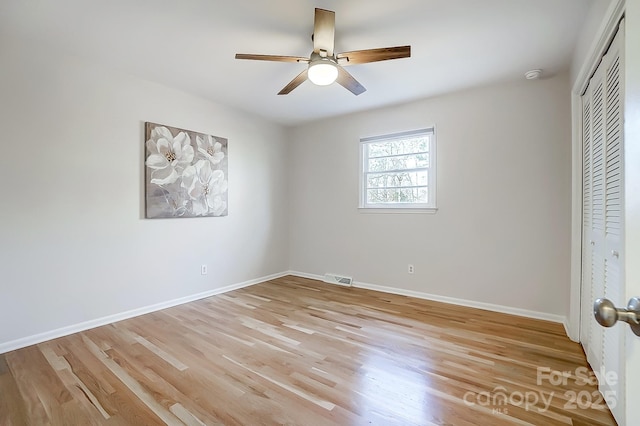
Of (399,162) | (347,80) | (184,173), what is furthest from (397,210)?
(184,173)

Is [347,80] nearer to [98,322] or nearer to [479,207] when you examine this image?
[479,207]

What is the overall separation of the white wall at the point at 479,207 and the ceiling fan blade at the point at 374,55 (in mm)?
1750

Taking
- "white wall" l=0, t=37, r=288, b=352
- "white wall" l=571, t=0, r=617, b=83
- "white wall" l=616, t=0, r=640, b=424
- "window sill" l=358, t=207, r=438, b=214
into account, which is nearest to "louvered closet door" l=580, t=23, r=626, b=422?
"white wall" l=571, t=0, r=617, b=83

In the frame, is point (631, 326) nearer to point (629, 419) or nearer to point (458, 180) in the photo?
point (629, 419)

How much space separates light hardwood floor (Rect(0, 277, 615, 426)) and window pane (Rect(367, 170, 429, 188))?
1686mm

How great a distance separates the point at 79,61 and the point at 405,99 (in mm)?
3494

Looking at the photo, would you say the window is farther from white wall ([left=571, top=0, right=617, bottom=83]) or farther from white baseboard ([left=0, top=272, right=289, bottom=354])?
white baseboard ([left=0, top=272, right=289, bottom=354])

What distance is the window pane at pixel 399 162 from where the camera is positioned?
12.4ft

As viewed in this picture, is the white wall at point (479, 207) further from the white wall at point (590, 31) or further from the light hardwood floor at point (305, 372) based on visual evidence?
the white wall at point (590, 31)

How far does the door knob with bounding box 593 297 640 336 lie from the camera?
0.55 m

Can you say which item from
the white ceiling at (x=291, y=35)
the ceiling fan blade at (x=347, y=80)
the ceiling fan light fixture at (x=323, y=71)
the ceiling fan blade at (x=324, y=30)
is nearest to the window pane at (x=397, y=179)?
the white ceiling at (x=291, y=35)

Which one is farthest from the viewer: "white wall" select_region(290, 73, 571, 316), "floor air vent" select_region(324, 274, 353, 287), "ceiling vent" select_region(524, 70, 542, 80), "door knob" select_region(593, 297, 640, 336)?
"floor air vent" select_region(324, 274, 353, 287)

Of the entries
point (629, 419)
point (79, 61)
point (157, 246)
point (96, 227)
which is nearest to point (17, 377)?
point (96, 227)

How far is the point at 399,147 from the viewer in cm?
398
